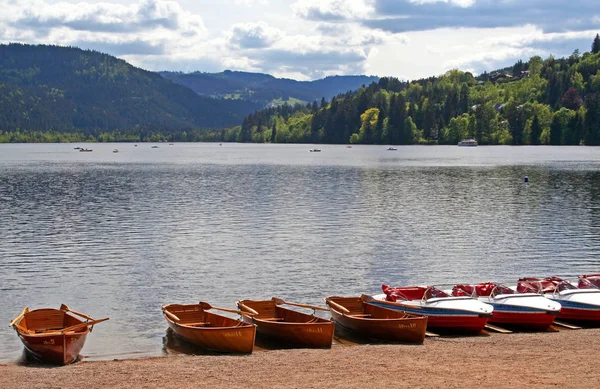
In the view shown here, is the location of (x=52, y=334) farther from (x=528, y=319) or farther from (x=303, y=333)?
(x=528, y=319)

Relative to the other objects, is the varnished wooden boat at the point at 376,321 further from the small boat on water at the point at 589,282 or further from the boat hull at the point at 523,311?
the small boat on water at the point at 589,282

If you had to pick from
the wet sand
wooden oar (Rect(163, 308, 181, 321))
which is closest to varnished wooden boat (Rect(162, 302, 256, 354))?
wooden oar (Rect(163, 308, 181, 321))

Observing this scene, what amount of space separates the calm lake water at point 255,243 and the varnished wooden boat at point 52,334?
1339 mm

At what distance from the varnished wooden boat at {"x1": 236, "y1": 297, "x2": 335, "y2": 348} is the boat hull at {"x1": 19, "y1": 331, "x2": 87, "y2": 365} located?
304 inches

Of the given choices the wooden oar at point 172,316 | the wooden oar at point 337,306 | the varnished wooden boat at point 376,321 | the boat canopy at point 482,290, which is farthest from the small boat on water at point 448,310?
the wooden oar at point 172,316

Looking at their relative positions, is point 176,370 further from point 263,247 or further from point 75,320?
point 263,247

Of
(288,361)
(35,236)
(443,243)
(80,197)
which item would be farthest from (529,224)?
(80,197)

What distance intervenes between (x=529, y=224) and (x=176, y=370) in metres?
53.9

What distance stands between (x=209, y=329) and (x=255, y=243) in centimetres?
3222

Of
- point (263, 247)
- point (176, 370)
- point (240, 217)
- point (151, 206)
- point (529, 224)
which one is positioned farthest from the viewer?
point (151, 206)

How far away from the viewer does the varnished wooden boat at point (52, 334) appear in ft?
102

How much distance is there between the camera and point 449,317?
3569 cm

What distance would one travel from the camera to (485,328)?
3722 cm

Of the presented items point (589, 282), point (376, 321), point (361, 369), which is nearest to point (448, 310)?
point (376, 321)
